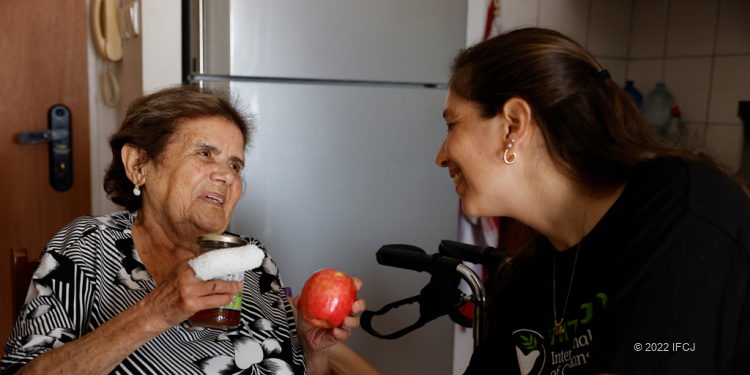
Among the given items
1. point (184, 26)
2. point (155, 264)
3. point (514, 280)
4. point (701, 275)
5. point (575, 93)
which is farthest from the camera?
point (184, 26)

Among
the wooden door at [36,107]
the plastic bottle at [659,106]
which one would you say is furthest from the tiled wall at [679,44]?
the wooden door at [36,107]

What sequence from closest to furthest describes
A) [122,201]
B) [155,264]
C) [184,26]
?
1. [155,264]
2. [122,201]
3. [184,26]

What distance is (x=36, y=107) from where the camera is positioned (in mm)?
2158

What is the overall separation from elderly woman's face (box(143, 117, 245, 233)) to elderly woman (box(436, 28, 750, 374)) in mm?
474

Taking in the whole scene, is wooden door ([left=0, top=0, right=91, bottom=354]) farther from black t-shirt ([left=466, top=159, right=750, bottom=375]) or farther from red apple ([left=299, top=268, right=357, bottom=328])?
black t-shirt ([left=466, top=159, right=750, bottom=375])

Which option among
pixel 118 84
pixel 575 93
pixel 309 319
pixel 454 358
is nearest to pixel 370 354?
pixel 454 358

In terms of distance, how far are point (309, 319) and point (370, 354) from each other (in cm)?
87

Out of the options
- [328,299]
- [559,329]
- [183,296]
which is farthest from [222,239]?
[559,329]

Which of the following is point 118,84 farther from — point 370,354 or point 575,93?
point 575,93

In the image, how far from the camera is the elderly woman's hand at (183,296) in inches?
37.1

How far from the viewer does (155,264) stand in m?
1.33

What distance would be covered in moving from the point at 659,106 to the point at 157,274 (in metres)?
2.12

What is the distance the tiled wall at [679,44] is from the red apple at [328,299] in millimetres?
1426

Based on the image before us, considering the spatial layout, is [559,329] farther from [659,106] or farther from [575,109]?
[659,106]
